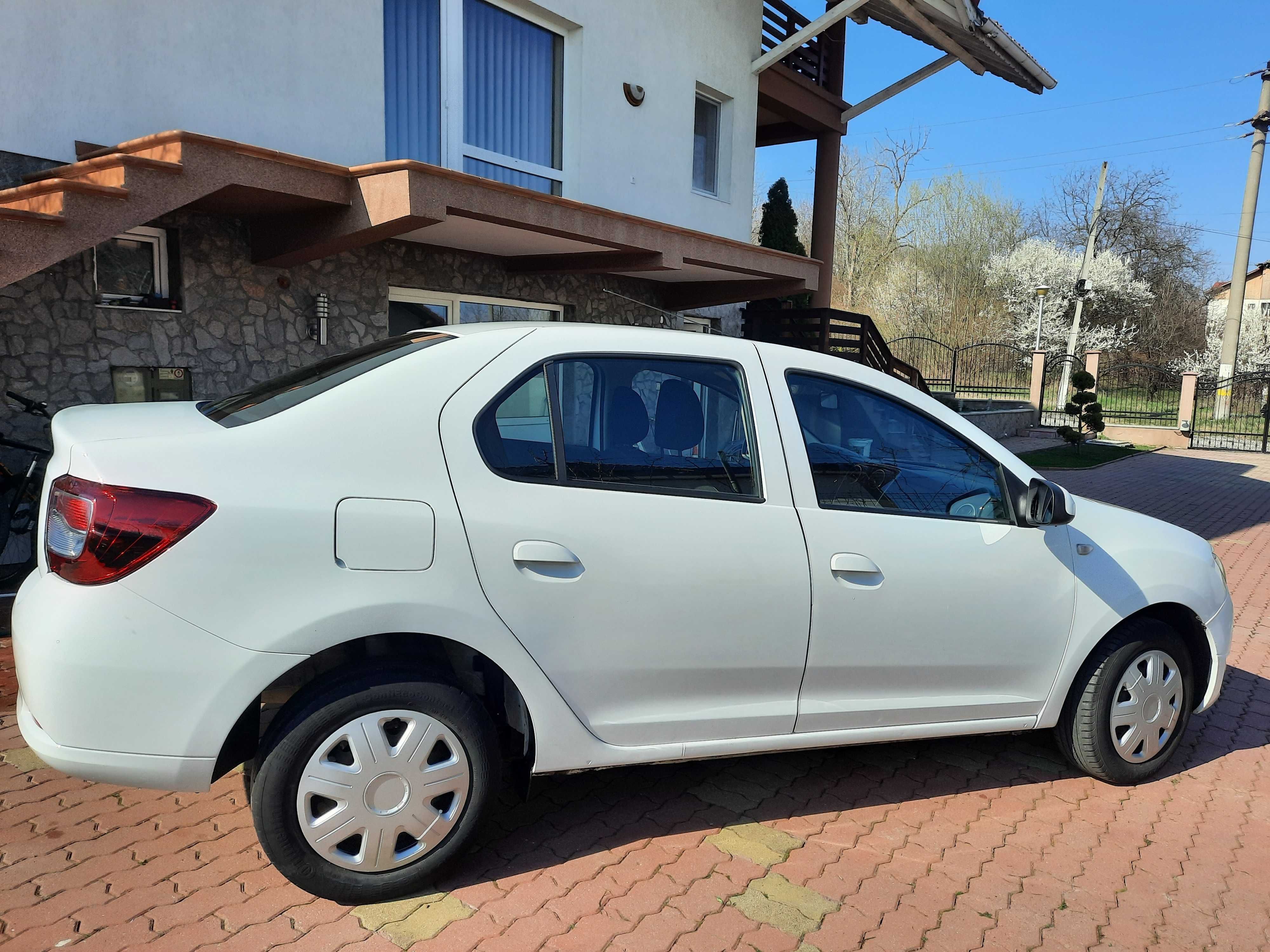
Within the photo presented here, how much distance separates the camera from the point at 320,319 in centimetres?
773

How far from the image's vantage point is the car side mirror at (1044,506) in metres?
3.28

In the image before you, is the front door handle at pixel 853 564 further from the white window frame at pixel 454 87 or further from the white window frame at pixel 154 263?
the white window frame at pixel 454 87

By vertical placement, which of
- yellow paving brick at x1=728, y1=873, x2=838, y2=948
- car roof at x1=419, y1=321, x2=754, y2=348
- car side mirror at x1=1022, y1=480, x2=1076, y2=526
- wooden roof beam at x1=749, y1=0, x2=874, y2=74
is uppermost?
wooden roof beam at x1=749, y1=0, x2=874, y2=74

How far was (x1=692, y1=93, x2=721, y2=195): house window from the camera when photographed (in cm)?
1214

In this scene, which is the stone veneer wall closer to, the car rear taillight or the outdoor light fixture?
the outdoor light fixture

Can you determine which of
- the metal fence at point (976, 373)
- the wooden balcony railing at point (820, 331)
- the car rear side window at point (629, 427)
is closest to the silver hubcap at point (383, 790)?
the car rear side window at point (629, 427)

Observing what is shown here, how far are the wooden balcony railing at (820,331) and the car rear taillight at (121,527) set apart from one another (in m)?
11.0

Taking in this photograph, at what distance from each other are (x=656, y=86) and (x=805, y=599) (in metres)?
9.19

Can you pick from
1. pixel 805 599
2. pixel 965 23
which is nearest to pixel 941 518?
pixel 805 599

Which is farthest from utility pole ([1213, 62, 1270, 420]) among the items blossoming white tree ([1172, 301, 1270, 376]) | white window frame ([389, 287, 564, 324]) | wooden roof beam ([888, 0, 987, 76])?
white window frame ([389, 287, 564, 324])

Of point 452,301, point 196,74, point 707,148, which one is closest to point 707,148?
point 707,148

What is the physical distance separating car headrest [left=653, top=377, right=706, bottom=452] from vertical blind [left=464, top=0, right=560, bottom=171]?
6.53 metres

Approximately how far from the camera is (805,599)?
2986 millimetres

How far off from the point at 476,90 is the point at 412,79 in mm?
733
